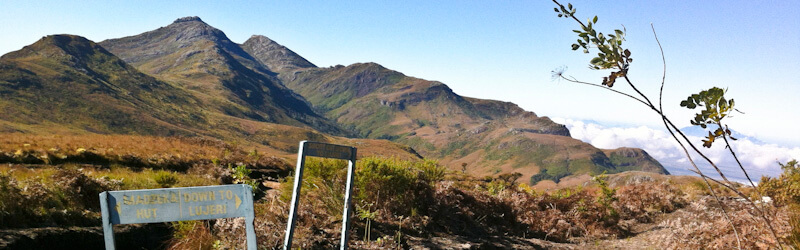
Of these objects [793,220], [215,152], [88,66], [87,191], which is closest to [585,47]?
[793,220]

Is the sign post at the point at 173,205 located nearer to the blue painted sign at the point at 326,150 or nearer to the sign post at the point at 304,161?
the sign post at the point at 304,161

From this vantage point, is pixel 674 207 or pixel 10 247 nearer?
pixel 10 247

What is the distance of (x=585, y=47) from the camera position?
281 centimetres

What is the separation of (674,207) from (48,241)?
52.3 feet

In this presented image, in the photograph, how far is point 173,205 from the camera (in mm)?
4262

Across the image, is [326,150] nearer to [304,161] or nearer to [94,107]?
[304,161]

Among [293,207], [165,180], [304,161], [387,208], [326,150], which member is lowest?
[387,208]

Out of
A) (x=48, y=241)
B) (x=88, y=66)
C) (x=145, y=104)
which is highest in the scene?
(x=88, y=66)

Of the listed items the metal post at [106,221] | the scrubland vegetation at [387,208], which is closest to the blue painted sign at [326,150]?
the scrubland vegetation at [387,208]

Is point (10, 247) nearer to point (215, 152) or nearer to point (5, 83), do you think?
point (215, 152)

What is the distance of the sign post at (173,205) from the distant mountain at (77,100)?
128m

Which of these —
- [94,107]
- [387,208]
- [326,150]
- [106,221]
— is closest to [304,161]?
[326,150]

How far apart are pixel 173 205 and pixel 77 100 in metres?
181

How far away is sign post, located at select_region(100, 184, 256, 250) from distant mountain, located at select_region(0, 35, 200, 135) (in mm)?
127621
